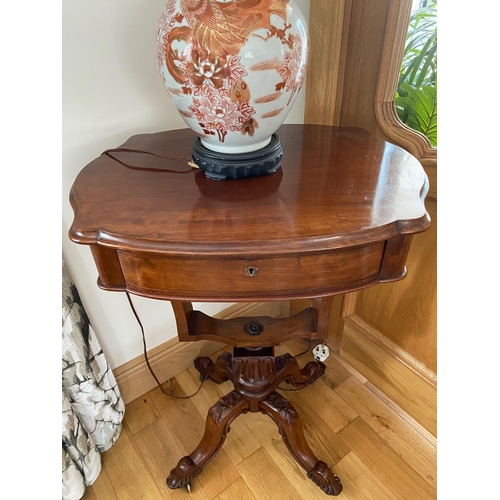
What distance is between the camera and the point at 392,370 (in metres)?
1.19

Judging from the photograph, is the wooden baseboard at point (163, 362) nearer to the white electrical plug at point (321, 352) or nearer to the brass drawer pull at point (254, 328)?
the white electrical plug at point (321, 352)

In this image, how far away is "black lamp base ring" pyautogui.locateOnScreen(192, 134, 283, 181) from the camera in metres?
0.67

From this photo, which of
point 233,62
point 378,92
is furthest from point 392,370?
point 233,62

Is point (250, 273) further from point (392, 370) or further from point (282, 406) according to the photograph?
point (392, 370)

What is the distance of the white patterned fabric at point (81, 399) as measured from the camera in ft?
3.04

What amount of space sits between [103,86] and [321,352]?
100 centimetres

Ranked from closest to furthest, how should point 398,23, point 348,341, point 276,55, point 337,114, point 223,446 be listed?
1. point 276,55
2. point 398,23
3. point 337,114
4. point 223,446
5. point 348,341

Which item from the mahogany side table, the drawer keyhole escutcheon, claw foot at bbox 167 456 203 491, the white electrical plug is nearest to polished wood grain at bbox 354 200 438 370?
the white electrical plug

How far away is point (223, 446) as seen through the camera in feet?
3.71

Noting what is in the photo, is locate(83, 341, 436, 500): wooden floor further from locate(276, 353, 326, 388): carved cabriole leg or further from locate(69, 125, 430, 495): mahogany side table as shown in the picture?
locate(69, 125, 430, 495): mahogany side table

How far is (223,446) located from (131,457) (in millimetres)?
260
